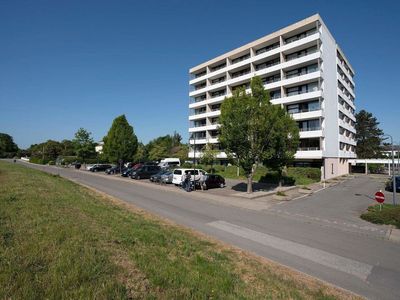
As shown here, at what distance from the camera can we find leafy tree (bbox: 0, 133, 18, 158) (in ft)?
442

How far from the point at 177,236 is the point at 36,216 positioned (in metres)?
4.65

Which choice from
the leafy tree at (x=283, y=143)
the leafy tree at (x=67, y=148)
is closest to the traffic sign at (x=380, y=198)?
the leafy tree at (x=283, y=143)

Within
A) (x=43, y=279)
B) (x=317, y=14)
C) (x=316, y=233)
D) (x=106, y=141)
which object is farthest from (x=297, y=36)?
(x=43, y=279)

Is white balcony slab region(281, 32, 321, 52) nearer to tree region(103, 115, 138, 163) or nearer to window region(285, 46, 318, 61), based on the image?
window region(285, 46, 318, 61)

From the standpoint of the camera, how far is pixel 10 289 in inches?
147

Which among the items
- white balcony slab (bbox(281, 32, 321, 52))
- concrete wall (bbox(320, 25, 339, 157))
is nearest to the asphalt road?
concrete wall (bbox(320, 25, 339, 157))

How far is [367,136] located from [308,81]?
42054 mm

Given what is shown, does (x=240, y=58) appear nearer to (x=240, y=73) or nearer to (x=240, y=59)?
(x=240, y=59)

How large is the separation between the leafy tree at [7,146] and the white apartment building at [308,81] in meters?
133

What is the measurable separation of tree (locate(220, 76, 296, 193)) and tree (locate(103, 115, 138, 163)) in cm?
2646

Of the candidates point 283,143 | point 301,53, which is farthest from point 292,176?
point 301,53

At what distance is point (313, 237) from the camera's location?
9.79 m

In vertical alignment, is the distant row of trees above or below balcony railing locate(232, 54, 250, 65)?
below

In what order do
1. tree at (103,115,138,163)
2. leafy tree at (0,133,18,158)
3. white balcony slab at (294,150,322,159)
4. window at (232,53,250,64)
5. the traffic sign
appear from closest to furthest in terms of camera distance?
the traffic sign, white balcony slab at (294,150,322,159), tree at (103,115,138,163), window at (232,53,250,64), leafy tree at (0,133,18,158)
